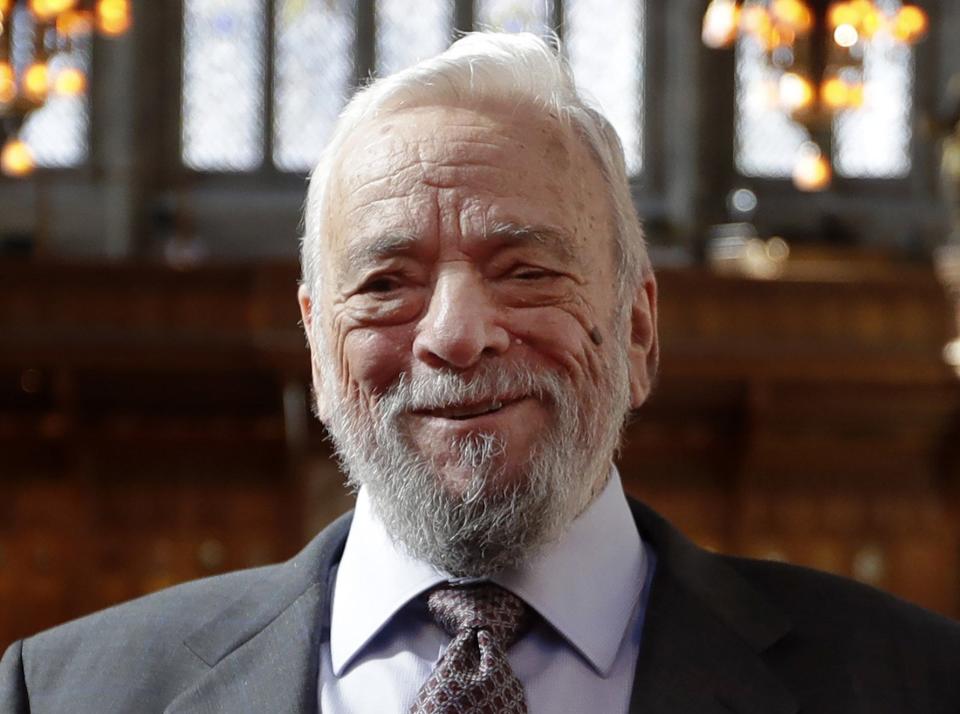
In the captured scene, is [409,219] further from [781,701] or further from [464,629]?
[781,701]

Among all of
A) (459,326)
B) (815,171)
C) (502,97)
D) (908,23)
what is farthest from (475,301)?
(815,171)

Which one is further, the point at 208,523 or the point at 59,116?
the point at 59,116

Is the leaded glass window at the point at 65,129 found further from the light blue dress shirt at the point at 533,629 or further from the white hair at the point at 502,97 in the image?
the light blue dress shirt at the point at 533,629

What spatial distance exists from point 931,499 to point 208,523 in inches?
169

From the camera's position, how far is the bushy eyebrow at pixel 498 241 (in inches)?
75.1

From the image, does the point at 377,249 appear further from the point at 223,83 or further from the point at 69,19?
the point at 223,83

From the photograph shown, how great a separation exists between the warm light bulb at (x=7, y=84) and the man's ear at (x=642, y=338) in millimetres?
5900

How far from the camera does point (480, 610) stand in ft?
6.29

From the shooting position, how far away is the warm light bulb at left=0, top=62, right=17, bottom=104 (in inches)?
296

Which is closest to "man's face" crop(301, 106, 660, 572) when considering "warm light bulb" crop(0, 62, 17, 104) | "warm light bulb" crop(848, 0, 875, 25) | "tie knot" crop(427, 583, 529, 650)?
"tie knot" crop(427, 583, 529, 650)

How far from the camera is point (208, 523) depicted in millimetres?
10000

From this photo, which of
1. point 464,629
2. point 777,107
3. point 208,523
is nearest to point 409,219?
point 464,629

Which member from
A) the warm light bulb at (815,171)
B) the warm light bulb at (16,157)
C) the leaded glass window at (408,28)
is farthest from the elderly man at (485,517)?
the leaded glass window at (408,28)

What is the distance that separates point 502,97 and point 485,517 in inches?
19.4
